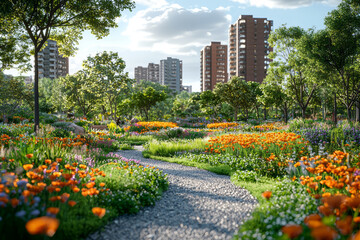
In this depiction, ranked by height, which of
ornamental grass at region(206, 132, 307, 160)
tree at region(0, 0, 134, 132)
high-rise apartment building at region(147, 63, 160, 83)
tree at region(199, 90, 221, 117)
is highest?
high-rise apartment building at region(147, 63, 160, 83)

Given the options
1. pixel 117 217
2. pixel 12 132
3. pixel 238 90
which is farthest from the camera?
pixel 238 90

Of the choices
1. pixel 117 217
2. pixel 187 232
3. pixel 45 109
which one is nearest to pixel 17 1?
pixel 117 217

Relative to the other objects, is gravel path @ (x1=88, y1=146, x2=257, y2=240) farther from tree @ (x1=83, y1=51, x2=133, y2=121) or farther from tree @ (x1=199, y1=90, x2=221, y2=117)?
tree @ (x1=199, y1=90, x2=221, y2=117)

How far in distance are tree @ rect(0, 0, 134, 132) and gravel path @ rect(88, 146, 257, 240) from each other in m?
9.10

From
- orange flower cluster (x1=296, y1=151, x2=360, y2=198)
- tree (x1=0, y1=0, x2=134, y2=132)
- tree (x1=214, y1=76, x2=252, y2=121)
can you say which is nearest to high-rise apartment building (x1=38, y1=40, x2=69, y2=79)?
tree (x1=214, y1=76, x2=252, y2=121)

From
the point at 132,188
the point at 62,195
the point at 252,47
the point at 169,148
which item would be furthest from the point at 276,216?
the point at 252,47

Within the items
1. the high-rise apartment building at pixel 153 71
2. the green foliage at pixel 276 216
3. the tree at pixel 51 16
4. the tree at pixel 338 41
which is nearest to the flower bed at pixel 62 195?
the green foliage at pixel 276 216

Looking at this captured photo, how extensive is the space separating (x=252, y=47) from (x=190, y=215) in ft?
292

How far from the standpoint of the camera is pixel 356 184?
330 centimetres

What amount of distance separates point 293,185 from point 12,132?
39.2ft

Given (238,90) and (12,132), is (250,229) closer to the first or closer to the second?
(12,132)

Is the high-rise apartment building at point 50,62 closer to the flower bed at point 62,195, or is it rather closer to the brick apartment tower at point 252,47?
the brick apartment tower at point 252,47

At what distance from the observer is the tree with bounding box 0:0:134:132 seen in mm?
11078

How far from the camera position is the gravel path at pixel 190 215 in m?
3.56
